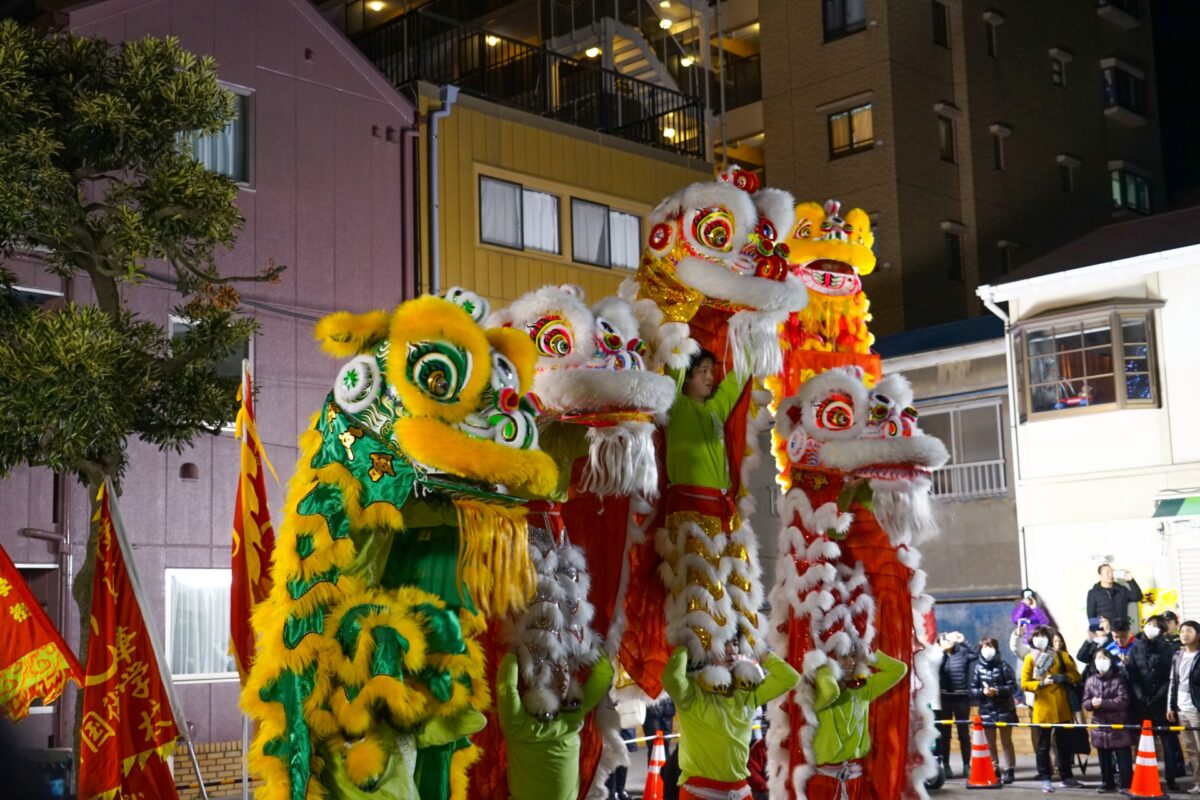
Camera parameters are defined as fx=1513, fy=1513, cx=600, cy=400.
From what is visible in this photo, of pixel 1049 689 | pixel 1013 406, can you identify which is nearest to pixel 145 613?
pixel 1049 689

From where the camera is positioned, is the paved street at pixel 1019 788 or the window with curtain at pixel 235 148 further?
the window with curtain at pixel 235 148

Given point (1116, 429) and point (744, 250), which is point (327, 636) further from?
point (1116, 429)

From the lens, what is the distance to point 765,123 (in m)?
25.9

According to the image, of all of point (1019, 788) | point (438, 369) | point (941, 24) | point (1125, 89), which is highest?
point (941, 24)

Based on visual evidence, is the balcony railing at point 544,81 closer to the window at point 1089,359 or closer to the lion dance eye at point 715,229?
the window at point 1089,359

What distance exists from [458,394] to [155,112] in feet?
15.2

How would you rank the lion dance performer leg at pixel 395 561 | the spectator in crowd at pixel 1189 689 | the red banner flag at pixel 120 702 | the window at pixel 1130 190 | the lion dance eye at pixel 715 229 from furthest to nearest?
the window at pixel 1130 190 < the spectator in crowd at pixel 1189 689 < the red banner flag at pixel 120 702 < the lion dance eye at pixel 715 229 < the lion dance performer leg at pixel 395 561

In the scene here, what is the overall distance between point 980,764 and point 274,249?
25.5 ft

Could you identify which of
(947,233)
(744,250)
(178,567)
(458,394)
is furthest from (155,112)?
(947,233)

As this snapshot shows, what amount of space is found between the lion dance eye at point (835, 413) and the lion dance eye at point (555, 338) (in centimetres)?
164

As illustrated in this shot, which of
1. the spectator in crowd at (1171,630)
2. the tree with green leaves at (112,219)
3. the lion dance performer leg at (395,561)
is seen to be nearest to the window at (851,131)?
the spectator in crowd at (1171,630)

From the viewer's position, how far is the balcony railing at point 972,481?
2127 cm

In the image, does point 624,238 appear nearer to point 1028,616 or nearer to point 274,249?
point 274,249

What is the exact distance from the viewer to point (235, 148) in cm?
1401
